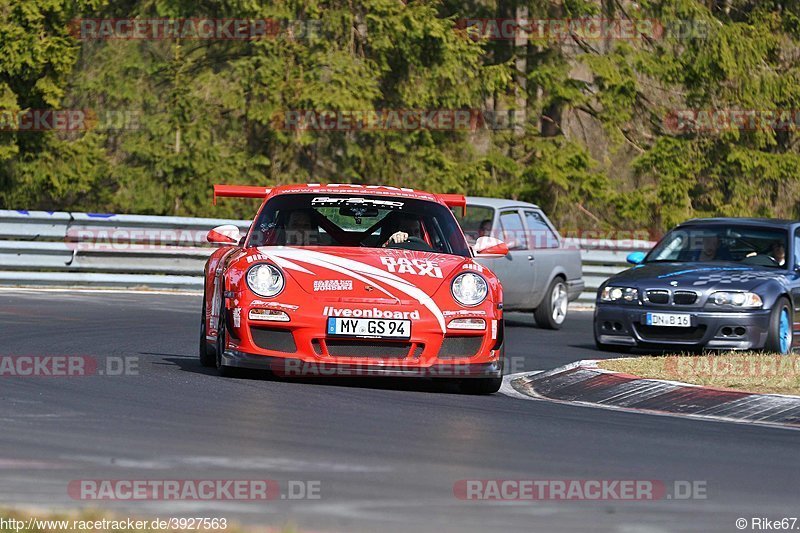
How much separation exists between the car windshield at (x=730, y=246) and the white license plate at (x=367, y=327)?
19.4 ft

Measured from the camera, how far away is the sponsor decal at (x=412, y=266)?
9773 mm

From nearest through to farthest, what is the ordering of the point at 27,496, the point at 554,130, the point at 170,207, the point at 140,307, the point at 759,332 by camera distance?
the point at 27,496 < the point at 759,332 < the point at 140,307 < the point at 170,207 < the point at 554,130

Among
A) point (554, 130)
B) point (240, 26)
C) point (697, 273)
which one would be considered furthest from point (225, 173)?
point (697, 273)

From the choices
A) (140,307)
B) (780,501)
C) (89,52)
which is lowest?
(140,307)

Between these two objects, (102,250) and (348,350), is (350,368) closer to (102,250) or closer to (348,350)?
(348,350)

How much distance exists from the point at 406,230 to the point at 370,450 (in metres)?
4.13

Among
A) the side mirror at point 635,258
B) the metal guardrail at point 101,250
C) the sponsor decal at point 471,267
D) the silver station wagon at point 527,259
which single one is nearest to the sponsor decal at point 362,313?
the sponsor decal at point 471,267

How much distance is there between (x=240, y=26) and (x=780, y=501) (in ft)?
72.5

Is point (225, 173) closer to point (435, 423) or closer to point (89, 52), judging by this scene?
point (89, 52)

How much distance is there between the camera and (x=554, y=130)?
98.0 ft

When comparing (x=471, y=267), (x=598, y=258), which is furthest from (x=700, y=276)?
(x=598, y=258)

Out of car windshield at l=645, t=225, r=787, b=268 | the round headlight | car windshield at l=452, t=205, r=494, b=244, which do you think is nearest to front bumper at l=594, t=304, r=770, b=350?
car windshield at l=645, t=225, r=787, b=268

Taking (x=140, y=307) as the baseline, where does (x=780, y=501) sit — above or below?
above

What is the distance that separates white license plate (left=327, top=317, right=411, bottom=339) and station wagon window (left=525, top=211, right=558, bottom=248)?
28.2 feet
